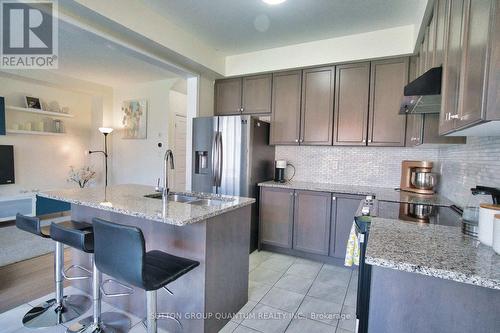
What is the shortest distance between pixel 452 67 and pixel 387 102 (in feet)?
5.78

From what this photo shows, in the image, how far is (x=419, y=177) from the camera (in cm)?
267

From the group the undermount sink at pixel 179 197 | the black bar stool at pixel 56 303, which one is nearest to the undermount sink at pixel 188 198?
the undermount sink at pixel 179 197

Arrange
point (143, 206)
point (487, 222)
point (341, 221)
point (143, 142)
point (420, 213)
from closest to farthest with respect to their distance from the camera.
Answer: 1. point (487, 222)
2. point (143, 206)
3. point (420, 213)
4. point (341, 221)
5. point (143, 142)

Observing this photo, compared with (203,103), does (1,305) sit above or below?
below

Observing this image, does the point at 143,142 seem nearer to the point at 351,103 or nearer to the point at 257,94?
the point at 257,94

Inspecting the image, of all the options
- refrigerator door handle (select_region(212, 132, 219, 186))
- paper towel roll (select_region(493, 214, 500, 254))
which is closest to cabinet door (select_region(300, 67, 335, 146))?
refrigerator door handle (select_region(212, 132, 219, 186))

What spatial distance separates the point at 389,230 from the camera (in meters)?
1.21

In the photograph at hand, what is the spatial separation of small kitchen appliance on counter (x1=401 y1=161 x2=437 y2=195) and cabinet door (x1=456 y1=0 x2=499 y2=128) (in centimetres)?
176

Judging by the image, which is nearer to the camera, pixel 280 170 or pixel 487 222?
pixel 487 222

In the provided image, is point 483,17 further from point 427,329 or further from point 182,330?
point 182,330

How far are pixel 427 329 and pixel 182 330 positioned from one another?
1.49m

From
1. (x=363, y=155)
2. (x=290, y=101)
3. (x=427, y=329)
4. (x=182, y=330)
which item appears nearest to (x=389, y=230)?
(x=427, y=329)

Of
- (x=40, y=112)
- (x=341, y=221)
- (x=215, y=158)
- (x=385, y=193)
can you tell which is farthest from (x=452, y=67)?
(x=40, y=112)

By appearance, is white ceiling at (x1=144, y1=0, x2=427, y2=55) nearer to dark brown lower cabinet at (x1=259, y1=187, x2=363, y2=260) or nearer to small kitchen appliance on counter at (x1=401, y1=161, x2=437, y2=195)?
small kitchen appliance on counter at (x1=401, y1=161, x2=437, y2=195)
